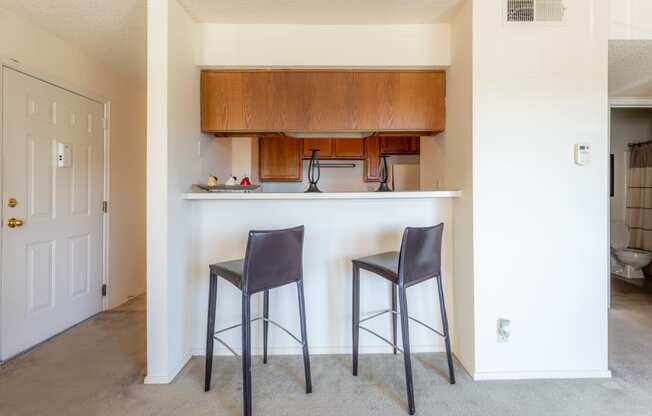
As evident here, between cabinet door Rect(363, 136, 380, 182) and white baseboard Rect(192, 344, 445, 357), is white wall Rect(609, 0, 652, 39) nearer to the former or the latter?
cabinet door Rect(363, 136, 380, 182)

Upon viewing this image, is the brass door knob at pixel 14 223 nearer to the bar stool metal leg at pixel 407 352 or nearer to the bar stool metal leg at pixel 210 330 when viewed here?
the bar stool metal leg at pixel 210 330

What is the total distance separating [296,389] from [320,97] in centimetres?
188

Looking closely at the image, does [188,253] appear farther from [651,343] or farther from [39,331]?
[651,343]

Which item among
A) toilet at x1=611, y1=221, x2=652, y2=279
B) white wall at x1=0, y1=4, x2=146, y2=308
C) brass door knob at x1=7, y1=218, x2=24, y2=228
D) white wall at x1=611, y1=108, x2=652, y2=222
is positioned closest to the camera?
brass door knob at x1=7, y1=218, x2=24, y2=228

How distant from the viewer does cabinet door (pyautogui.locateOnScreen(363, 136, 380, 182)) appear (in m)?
3.69

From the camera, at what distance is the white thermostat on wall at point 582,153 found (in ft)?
6.07

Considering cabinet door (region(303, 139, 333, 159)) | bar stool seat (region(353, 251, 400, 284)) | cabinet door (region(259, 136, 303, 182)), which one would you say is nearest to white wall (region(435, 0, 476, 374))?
bar stool seat (region(353, 251, 400, 284))

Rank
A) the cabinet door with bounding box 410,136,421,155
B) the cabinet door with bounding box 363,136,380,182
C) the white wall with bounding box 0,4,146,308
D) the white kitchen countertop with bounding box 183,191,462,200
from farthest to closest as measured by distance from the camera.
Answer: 1. the cabinet door with bounding box 363,136,380,182
2. the cabinet door with bounding box 410,136,421,155
3. the white wall with bounding box 0,4,146,308
4. the white kitchen countertop with bounding box 183,191,462,200

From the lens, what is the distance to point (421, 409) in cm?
161

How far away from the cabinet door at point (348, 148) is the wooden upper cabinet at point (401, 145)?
26 cm

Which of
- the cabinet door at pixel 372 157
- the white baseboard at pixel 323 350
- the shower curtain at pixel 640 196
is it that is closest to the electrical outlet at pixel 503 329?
the white baseboard at pixel 323 350

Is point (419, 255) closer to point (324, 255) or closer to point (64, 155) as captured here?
point (324, 255)

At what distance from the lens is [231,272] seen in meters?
1.61

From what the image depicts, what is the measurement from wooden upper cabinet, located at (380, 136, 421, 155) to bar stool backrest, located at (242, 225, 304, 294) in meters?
2.25
